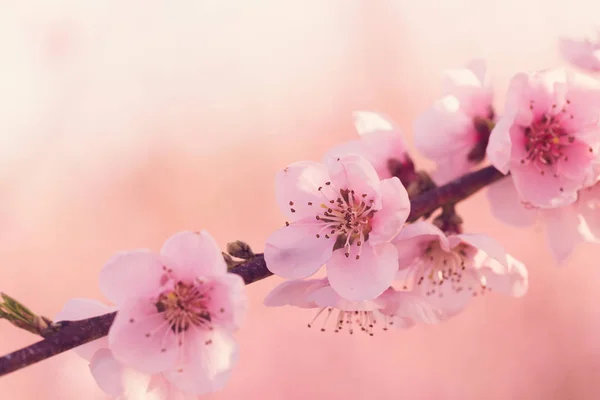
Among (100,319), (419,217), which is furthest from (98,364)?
(419,217)

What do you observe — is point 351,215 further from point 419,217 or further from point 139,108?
point 139,108

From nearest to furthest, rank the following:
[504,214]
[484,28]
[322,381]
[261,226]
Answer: [504,214] → [322,381] → [261,226] → [484,28]

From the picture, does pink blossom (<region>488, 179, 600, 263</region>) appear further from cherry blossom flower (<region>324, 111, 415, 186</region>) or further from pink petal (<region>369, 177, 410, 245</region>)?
pink petal (<region>369, 177, 410, 245</region>)

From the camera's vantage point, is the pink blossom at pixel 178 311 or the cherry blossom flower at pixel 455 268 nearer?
the pink blossom at pixel 178 311

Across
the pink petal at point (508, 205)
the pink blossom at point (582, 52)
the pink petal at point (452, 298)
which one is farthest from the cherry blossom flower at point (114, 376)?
the pink blossom at point (582, 52)

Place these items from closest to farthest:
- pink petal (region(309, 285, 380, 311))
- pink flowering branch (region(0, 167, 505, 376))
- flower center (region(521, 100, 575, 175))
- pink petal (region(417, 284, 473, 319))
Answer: pink flowering branch (region(0, 167, 505, 376)) → pink petal (region(309, 285, 380, 311)) → flower center (region(521, 100, 575, 175)) → pink petal (region(417, 284, 473, 319))

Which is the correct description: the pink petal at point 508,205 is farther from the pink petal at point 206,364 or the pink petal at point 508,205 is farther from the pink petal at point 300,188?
the pink petal at point 206,364

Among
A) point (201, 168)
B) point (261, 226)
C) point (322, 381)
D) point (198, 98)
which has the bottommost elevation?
point (322, 381)

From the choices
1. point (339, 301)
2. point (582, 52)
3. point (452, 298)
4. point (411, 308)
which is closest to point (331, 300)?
point (339, 301)

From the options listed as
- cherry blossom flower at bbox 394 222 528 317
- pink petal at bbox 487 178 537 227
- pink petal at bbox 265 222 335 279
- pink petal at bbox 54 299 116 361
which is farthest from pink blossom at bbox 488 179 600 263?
pink petal at bbox 54 299 116 361
